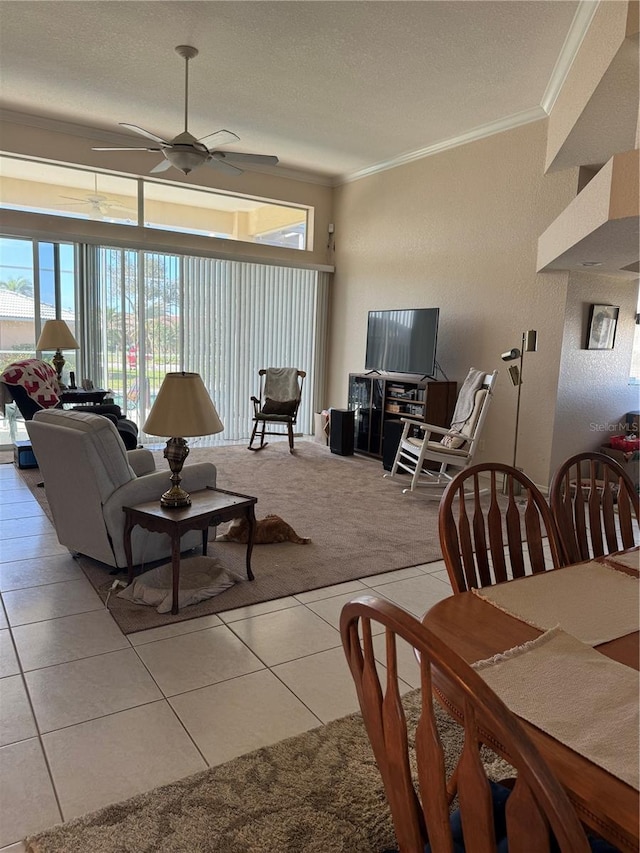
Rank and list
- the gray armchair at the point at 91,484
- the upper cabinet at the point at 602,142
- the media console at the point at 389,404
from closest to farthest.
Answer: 1. the upper cabinet at the point at 602,142
2. the gray armchair at the point at 91,484
3. the media console at the point at 389,404

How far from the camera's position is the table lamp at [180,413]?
9.15 feet

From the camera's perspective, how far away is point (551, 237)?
382 cm

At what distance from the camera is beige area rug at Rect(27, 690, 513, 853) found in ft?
4.87

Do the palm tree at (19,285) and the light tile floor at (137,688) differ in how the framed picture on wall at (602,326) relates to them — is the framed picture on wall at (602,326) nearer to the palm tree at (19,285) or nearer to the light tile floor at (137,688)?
the light tile floor at (137,688)

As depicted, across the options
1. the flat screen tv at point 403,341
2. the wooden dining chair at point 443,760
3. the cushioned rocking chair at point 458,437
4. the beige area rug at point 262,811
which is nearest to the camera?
the wooden dining chair at point 443,760

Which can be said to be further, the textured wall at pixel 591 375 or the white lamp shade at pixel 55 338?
the white lamp shade at pixel 55 338

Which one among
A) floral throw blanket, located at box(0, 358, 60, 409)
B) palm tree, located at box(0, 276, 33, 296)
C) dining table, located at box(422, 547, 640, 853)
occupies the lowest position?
dining table, located at box(422, 547, 640, 853)

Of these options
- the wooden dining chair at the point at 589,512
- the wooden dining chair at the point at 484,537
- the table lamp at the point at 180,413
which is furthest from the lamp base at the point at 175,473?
the wooden dining chair at the point at 589,512

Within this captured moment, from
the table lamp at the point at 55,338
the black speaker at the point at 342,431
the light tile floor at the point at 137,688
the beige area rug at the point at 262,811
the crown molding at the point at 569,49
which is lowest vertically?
the light tile floor at the point at 137,688

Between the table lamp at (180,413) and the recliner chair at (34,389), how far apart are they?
216 cm

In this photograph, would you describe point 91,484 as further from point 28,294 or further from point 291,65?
point 28,294

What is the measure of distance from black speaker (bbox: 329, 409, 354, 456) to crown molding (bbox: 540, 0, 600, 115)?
345 cm

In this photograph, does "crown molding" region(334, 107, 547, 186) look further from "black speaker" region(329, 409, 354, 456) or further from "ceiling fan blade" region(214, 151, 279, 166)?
"black speaker" region(329, 409, 354, 456)

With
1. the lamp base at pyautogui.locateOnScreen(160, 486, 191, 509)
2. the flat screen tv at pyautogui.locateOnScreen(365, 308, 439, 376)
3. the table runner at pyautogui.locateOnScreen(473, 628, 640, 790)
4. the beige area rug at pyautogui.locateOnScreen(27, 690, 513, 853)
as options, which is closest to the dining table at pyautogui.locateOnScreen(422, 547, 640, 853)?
the table runner at pyautogui.locateOnScreen(473, 628, 640, 790)
